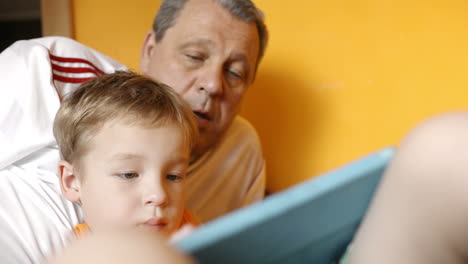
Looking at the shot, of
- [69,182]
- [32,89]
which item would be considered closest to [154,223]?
[69,182]

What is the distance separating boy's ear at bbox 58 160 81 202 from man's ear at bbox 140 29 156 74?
0.41 metres

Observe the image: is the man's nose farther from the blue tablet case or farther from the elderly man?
the blue tablet case

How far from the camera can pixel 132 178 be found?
64cm

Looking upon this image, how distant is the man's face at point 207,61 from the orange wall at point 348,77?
0.26 m

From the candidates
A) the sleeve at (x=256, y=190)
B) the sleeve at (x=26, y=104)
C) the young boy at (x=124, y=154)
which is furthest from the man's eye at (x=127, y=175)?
the sleeve at (x=256, y=190)

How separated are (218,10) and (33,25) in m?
3.76

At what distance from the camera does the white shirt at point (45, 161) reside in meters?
0.68

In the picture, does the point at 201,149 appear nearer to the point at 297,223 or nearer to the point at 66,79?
the point at 66,79

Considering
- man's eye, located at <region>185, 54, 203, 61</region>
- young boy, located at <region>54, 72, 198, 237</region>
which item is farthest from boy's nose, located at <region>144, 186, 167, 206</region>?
man's eye, located at <region>185, 54, 203, 61</region>

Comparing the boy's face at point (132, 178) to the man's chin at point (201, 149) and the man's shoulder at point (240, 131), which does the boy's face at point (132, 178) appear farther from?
the man's shoulder at point (240, 131)

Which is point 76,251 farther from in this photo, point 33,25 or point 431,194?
point 33,25

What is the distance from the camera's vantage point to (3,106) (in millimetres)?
825

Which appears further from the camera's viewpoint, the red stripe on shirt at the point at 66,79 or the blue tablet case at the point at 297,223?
the red stripe on shirt at the point at 66,79

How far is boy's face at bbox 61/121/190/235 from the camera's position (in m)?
0.63
